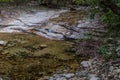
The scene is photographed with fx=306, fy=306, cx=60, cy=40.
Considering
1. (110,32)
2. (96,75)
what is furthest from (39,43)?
(96,75)

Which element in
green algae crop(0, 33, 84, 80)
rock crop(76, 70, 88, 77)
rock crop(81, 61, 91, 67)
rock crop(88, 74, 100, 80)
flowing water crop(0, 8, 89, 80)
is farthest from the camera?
rock crop(81, 61, 91, 67)

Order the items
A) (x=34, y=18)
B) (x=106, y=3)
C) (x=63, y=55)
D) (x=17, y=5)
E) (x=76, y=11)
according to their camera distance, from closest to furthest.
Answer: (x=106, y=3), (x=63, y=55), (x=34, y=18), (x=76, y=11), (x=17, y=5)

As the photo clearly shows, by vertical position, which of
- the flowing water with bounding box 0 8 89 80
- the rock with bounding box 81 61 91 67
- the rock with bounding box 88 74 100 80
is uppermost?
the rock with bounding box 88 74 100 80

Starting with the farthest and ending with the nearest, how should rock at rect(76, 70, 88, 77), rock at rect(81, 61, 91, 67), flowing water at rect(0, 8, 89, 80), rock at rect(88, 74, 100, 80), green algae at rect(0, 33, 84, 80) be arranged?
rock at rect(81, 61, 91, 67), flowing water at rect(0, 8, 89, 80), green algae at rect(0, 33, 84, 80), rock at rect(76, 70, 88, 77), rock at rect(88, 74, 100, 80)

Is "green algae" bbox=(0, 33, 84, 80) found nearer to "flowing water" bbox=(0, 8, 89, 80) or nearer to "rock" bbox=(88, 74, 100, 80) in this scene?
"flowing water" bbox=(0, 8, 89, 80)

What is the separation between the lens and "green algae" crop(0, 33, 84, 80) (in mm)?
8102

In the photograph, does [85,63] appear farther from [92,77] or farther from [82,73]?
[92,77]

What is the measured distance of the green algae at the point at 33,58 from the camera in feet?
26.6

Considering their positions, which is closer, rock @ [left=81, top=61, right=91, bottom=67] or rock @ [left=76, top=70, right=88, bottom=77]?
rock @ [left=76, top=70, right=88, bottom=77]

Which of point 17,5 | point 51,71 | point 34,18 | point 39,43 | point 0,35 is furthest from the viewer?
point 17,5

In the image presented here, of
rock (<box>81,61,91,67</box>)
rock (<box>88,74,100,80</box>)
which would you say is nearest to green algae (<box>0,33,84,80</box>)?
rock (<box>81,61,91,67</box>)

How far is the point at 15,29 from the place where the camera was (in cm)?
1221

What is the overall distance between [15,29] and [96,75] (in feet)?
17.8

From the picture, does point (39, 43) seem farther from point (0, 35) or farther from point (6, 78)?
point (6, 78)
